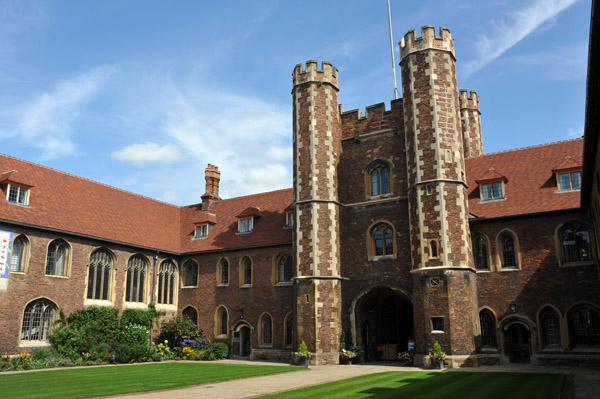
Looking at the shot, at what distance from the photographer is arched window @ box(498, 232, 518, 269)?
79.3 ft

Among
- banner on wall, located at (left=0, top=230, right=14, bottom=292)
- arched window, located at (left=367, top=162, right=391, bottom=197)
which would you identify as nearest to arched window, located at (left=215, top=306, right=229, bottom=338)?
arched window, located at (left=367, top=162, right=391, bottom=197)

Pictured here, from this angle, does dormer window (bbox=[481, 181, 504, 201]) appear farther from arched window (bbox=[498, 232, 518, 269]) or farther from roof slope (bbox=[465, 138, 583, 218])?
arched window (bbox=[498, 232, 518, 269])

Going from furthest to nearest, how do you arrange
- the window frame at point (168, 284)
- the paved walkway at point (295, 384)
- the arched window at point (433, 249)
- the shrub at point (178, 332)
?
the window frame at point (168, 284) → the shrub at point (178, 332) → the arched window at point (433, 249) → the paved walkway at point (295, 384)

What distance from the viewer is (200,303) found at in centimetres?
3294

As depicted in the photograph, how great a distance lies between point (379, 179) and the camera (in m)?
28.1

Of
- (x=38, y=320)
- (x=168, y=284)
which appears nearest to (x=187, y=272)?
(x=168, y=284)

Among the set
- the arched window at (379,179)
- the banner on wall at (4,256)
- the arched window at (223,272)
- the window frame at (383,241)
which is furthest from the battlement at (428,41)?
the banner on wall at (4,256)

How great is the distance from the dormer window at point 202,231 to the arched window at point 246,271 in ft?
14.0

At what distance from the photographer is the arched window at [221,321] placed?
105 feet

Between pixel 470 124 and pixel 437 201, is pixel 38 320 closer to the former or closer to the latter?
pixel 437 201

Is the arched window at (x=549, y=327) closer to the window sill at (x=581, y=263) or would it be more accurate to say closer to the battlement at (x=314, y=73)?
the window sill at (x=581, y=263)

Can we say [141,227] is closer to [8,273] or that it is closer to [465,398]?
[8,273]

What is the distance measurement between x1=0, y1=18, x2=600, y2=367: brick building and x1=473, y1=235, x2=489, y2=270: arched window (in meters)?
0.07

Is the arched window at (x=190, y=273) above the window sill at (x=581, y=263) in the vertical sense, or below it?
above
